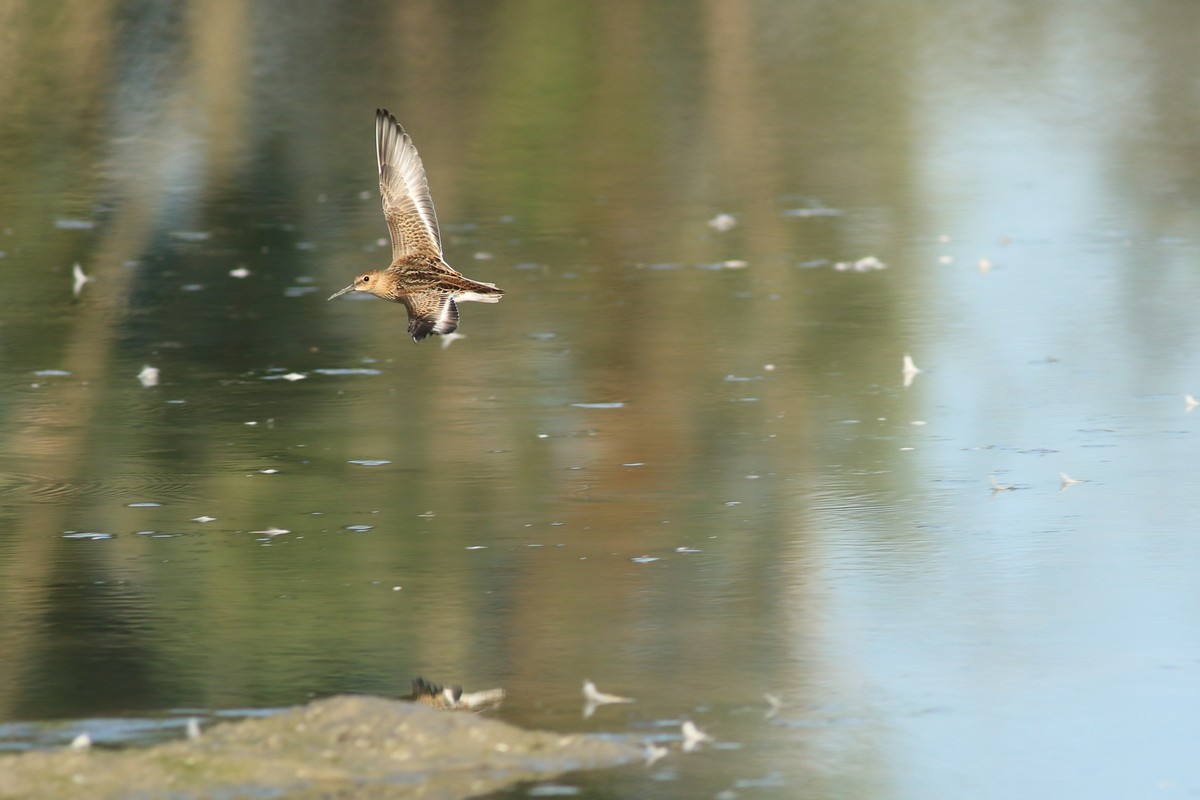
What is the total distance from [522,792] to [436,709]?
0.54m

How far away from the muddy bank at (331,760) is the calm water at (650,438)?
213 millimetres

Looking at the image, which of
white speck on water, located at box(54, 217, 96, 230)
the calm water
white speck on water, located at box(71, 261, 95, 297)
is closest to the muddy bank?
the calm water

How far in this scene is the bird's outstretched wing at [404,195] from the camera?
9734 mm

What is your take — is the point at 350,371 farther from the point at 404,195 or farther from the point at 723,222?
the point at 723,222

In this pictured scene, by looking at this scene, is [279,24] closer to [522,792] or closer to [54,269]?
[54,269]

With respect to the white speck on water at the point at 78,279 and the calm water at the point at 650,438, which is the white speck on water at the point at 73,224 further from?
the white speck on water at the point at 78,279

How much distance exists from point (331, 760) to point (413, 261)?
4.23 m

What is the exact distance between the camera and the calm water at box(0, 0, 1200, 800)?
610 cm

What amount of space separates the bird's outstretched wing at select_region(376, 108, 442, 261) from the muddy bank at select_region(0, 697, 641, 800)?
4.21 m

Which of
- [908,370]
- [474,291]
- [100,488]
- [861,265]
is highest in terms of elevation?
[861,265]

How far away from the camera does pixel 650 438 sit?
921cm

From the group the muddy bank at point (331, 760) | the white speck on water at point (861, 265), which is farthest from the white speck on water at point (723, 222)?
the muddy bank at point (331, 760)

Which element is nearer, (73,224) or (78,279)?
(78,279)

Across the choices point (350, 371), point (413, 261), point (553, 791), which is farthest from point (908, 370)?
point (553, 791)
